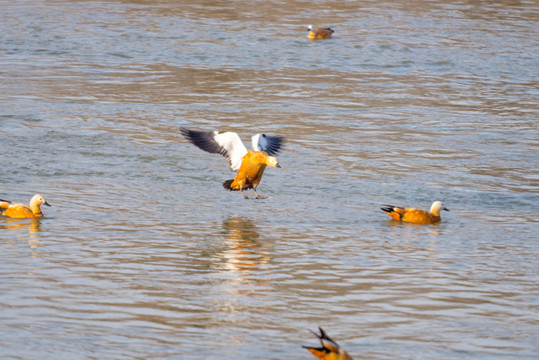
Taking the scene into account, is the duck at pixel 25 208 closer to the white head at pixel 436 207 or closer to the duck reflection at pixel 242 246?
the duck reflection at pixel 242 246

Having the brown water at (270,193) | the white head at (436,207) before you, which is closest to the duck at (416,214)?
the white head at (436,207)

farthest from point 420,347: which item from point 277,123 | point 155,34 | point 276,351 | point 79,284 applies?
point 155,34

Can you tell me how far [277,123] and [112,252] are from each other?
22.0ft

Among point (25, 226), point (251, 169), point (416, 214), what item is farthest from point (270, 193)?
point (25, 226)

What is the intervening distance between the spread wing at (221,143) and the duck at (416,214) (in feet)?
6.30

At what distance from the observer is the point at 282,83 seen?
18.3 metres

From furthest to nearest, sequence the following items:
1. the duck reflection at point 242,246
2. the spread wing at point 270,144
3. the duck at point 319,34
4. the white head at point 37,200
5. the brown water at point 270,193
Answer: the duck at point 319,34 → the spread wing at point 270,144 → the white head at point 37,200 → the duck reflection at point 242,246 → the brown water at point 270,193

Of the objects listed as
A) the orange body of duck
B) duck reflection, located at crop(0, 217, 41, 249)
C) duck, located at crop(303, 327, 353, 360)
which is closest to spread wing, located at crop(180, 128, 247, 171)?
the orange body of duck

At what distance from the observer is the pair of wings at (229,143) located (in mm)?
10906

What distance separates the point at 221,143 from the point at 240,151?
0.25 meters

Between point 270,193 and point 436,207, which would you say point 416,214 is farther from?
point 270,193

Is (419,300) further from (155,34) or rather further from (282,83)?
(155,34)

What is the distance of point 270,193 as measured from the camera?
38.2ft

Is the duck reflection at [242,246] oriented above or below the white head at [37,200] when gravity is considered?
below
